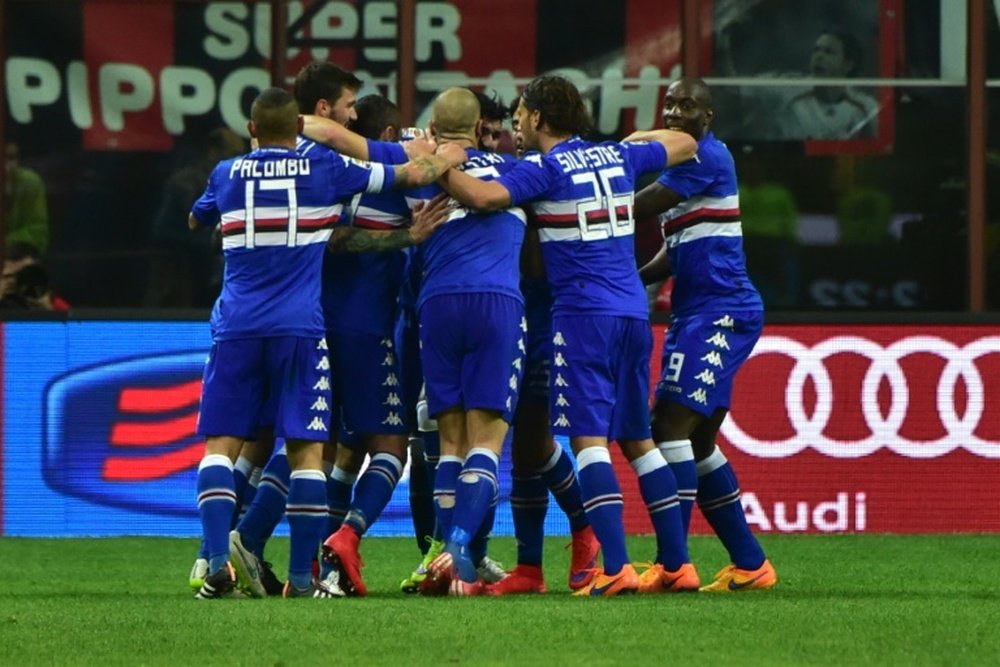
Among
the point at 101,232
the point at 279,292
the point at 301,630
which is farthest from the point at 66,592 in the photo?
the point at 101,232

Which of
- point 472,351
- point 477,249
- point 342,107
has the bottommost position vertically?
point 472,351

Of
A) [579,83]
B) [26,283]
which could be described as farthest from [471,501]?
[26,283]

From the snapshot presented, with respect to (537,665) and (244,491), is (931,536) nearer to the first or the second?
(244,491)

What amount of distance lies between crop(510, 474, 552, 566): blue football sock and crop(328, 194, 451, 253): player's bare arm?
1.18 metres

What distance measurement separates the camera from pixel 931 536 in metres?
12.1

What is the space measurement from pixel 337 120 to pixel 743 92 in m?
4.29

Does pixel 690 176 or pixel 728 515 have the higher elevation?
pixel 690 176

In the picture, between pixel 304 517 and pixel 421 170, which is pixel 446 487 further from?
pixel 421 170

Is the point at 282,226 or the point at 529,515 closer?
the point at 282,226

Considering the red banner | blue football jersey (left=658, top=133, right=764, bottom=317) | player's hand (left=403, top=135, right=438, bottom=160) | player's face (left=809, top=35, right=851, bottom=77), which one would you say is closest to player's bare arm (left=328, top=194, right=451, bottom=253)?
player's hand (left=403, top=135, right=438, bottom=160)

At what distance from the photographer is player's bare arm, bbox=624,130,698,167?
889cm

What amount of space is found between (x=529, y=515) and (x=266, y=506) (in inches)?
42.4

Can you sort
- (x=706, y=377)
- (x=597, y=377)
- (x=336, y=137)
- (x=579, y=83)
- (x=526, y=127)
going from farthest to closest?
(x=579, y=83)
(x=706, y=377)
(x=526, y=127)
(x=336, y=137)
(x=597, y=377)

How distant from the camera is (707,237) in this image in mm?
9172
